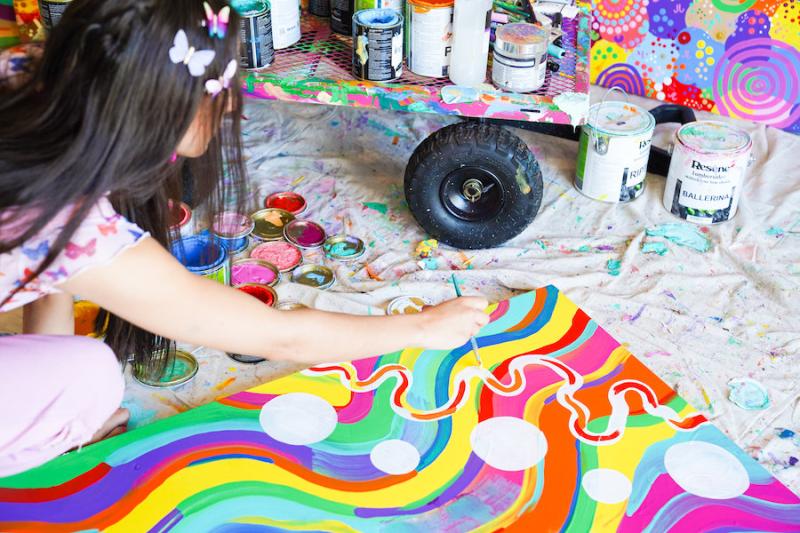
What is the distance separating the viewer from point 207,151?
135 cm

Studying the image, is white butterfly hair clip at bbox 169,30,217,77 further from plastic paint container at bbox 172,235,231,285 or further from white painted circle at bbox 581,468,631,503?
white painted circle at bbox 581,468,631,503

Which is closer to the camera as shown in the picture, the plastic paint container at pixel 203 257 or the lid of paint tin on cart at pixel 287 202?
the plastic paint container at pixel 203 257

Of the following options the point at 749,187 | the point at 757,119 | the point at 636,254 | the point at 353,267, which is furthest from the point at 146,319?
the point at 757,119

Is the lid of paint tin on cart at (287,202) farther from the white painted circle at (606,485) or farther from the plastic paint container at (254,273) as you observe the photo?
the white painted circle at (606,485)

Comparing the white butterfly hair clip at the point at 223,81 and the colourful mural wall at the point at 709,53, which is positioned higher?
the white butterfly hair clip at the point at 223,81

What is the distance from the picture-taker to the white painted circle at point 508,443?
1.47 meters

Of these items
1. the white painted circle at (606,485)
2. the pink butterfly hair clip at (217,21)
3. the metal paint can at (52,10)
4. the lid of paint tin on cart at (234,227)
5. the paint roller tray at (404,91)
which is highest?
the pink butterfly hair clip at (217,21)

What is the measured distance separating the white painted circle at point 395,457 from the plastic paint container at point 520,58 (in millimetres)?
800

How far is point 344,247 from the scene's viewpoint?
2057 millimetres

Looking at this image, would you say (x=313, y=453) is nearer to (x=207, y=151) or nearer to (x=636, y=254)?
(x=207, y=151)

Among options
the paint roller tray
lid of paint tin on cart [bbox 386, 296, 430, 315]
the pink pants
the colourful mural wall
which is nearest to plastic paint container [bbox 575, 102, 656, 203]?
the paint roller tray

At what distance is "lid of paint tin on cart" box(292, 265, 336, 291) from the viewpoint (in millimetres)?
1939

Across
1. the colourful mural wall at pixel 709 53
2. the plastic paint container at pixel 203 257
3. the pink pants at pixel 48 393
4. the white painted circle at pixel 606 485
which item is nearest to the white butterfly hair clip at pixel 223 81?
the pink pants at pixel 48 393

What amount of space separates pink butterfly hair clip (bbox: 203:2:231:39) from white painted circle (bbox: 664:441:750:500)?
0.93 meters
